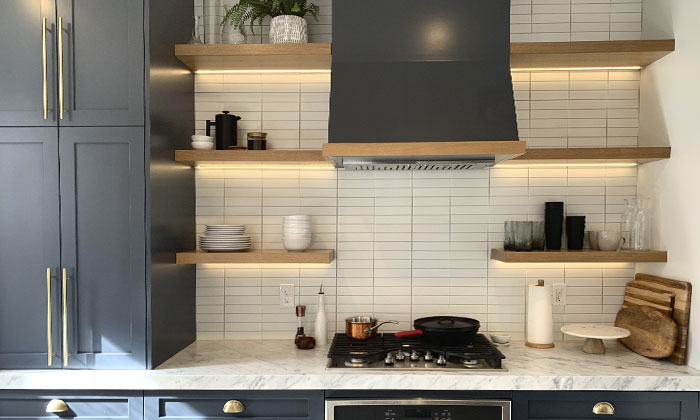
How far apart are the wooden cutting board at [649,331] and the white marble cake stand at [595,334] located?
0.21 feet

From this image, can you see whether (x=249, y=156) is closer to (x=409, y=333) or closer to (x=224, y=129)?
(x=224, y=129)

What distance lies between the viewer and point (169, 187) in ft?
8.34

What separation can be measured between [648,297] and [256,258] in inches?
76.1

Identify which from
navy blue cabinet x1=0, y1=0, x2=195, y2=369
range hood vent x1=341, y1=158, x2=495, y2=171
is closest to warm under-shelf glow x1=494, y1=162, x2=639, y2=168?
range hood vent x1=341, y1=158, x2=495, y2=171

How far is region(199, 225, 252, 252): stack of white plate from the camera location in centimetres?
271

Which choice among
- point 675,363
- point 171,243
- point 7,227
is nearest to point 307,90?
point 171,243

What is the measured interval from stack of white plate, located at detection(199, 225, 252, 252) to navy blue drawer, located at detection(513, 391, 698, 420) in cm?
148

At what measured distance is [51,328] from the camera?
2.28 meters

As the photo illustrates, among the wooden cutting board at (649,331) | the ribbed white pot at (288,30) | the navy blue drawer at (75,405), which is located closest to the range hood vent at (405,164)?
the ribbed white pot at (288,30)

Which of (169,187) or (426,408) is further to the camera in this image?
(169,187)

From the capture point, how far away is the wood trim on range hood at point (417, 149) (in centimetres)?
222

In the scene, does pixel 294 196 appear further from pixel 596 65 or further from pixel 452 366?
pixel 596 65

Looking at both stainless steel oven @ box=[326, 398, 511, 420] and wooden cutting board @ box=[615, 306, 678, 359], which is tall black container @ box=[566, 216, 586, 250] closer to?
wooden cutting board @ box=[615, 306, 678, 359]

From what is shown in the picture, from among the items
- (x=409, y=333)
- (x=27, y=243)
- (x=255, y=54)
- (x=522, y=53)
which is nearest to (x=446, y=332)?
(x=409, y=333)
